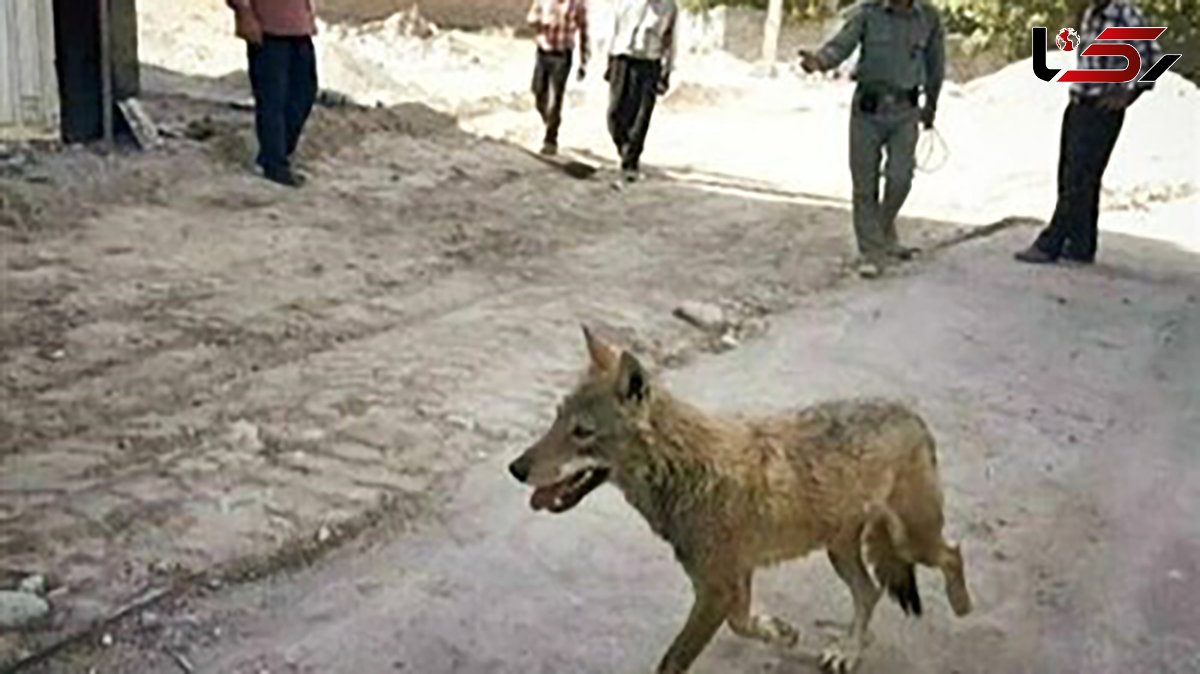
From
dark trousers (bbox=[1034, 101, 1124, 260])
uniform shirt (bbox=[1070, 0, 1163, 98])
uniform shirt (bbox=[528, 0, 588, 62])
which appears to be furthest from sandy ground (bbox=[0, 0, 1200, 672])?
uniform shirt (bbox=[1070, 0, 1163, 98])

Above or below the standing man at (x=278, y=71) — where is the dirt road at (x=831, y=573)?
below

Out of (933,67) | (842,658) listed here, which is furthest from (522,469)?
(933,67)

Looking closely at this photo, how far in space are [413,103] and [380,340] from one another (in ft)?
27.2

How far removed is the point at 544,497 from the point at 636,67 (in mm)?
9231

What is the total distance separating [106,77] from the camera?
1108 centimetres

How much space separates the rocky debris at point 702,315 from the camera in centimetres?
817

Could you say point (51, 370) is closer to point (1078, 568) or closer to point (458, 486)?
point (458, 486)

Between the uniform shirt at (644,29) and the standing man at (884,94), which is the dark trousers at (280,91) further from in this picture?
the standing man at (884,94)

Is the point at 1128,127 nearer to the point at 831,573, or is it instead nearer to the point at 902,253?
the point at 902,253

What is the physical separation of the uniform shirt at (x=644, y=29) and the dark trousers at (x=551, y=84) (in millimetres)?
779

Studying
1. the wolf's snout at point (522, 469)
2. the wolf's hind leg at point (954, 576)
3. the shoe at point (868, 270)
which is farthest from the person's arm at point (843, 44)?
the wolf's snout at point (522, 469)

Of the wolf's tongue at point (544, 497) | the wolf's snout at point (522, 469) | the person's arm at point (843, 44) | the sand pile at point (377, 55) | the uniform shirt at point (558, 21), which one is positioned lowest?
the sand pile at point (377, 55)

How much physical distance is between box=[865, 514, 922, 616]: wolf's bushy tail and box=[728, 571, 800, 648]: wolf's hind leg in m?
0.29

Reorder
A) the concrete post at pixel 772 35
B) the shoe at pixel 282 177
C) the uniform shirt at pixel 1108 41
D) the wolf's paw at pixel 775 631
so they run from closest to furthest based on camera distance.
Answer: the wolf's paw at pixel 775 631, the uniform shirt at pixel 1108 41, the shoe at pixel 282 177, the concrete post at pixel 772 35
